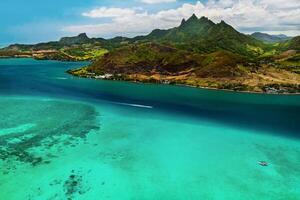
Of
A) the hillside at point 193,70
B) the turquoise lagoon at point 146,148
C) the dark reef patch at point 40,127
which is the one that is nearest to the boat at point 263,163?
the turquoise lagoon at point 146,148

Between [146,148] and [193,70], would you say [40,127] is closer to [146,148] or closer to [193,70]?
[146,148]

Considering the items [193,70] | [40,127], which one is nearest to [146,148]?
[40,127]

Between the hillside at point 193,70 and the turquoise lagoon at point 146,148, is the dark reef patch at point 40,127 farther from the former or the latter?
the hillside at point 193,70

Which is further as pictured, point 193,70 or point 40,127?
point 193,70

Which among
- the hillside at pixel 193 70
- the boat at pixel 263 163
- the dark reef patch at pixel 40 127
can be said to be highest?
the hillside at pixel 193 70

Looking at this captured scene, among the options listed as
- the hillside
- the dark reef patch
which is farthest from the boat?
the hillside

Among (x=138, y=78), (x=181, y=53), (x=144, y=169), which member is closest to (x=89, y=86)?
(x=138, y=78)

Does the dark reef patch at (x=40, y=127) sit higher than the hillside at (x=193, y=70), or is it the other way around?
the hillside at (x=193, y=70)

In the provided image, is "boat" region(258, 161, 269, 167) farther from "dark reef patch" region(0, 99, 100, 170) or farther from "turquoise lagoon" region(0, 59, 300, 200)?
"dark reef patch" region(0, 99, 100, 170)
